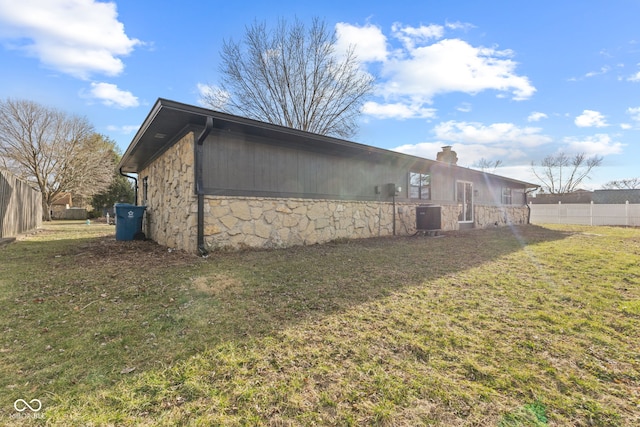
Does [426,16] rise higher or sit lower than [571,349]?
higher

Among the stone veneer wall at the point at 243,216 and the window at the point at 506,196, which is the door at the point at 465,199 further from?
the stone veneer wall at the point at 243,216

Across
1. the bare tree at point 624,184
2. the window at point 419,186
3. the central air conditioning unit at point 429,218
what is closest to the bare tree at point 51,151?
the window at point 419,186

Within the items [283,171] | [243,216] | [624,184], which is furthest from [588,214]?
[624,184]

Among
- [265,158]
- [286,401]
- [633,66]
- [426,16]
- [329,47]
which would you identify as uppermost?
[329,47]

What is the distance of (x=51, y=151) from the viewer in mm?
20391

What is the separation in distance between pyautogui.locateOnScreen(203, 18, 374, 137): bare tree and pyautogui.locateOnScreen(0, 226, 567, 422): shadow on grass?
11.2 metres

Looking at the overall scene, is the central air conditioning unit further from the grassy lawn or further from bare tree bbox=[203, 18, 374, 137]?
bare tree bbox=[203, 18, 374, 137]

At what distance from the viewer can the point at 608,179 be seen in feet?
101

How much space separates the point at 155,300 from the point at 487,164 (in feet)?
116

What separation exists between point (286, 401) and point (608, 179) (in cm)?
4294

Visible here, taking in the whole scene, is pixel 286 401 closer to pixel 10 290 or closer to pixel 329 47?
pixel 10 290

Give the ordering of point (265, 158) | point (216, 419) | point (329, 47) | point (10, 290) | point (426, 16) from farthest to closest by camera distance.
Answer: point (329, 47) → point (426, 16) → point (265, 158) → point (10, 290) → point (216, 419)

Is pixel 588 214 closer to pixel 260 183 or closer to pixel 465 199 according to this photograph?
pixel 465 199

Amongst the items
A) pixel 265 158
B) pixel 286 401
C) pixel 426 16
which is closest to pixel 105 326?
pixel 286 401
